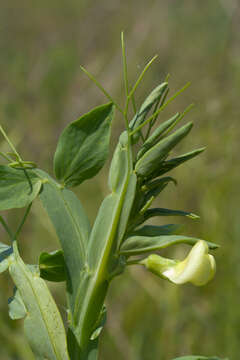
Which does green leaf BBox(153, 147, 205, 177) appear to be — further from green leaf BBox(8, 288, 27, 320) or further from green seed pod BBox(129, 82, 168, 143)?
green leaf BBox(8, 288, 27, 320)

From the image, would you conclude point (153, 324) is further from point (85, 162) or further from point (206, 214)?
point (85, 162)

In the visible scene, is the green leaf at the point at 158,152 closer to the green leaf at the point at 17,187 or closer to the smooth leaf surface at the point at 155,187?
the smooth leaf surface at the point at 155,187

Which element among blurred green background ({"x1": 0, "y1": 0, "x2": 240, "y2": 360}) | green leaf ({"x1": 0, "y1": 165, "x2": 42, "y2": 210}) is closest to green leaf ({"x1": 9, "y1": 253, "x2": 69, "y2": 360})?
green leaf ({"x1": 0, "y1": 165, "x2": 42, "y2": 210})

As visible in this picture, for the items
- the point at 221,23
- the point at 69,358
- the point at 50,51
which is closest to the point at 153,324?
the point at 69,358

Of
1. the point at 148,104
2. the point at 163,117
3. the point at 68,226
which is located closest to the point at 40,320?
the point at 68,226

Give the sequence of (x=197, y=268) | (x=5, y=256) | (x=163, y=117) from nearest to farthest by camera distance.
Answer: (x=197, y=268) < (x=5, y=256) < (x=163, y=117)

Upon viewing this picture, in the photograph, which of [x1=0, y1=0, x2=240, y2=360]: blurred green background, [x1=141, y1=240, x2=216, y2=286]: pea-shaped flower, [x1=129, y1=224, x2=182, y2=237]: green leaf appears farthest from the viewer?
[x1=0, y1=0, x2=240, y2=360]: blurred green background

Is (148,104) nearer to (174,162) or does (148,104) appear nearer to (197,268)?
(174,162)
